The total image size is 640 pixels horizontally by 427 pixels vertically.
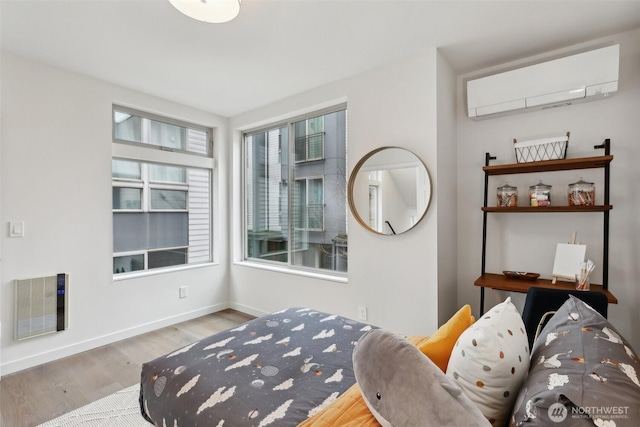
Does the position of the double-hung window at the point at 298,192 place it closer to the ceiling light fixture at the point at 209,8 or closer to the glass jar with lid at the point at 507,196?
the glass jar with lid at the point at 507,196

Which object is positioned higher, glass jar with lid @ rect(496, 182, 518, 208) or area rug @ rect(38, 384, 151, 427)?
glass jar with lid @ rect(496, 182, 518, 208)

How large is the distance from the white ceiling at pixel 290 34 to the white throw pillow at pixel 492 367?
192 cm

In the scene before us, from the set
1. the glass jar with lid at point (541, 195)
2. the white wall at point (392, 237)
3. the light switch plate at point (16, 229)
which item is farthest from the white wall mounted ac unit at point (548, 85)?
the light switch plate at point (16, 229)

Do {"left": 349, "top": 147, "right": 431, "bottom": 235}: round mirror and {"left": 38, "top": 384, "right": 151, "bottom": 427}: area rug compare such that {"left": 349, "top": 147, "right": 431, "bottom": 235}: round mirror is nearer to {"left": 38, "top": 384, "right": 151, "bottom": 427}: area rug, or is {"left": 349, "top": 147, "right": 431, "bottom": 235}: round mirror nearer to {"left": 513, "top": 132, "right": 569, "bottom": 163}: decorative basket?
{"left": 513, "top": 132, "right": 569, "bottom": 163}: decorative basket

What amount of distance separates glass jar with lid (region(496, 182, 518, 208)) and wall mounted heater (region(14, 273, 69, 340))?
375 cm

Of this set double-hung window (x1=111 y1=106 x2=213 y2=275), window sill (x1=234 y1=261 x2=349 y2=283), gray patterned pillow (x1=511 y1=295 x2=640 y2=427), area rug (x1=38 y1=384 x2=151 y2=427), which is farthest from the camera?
double-hung window (x1=111 y1=106 x2=213 y2=275)

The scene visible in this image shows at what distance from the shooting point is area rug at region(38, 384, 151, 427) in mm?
1892

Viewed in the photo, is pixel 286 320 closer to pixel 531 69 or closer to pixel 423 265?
pixel 423 265

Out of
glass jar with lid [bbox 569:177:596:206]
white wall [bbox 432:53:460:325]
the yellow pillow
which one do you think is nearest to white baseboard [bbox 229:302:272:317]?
white wall [bbox 432:53:460:325]

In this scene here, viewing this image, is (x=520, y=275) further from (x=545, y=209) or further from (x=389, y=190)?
(x=389, y=190)

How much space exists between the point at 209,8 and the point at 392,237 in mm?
2053

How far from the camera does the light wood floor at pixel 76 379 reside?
202 cm

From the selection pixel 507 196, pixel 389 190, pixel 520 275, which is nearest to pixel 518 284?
pixel 520 275

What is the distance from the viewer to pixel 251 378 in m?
1.37
